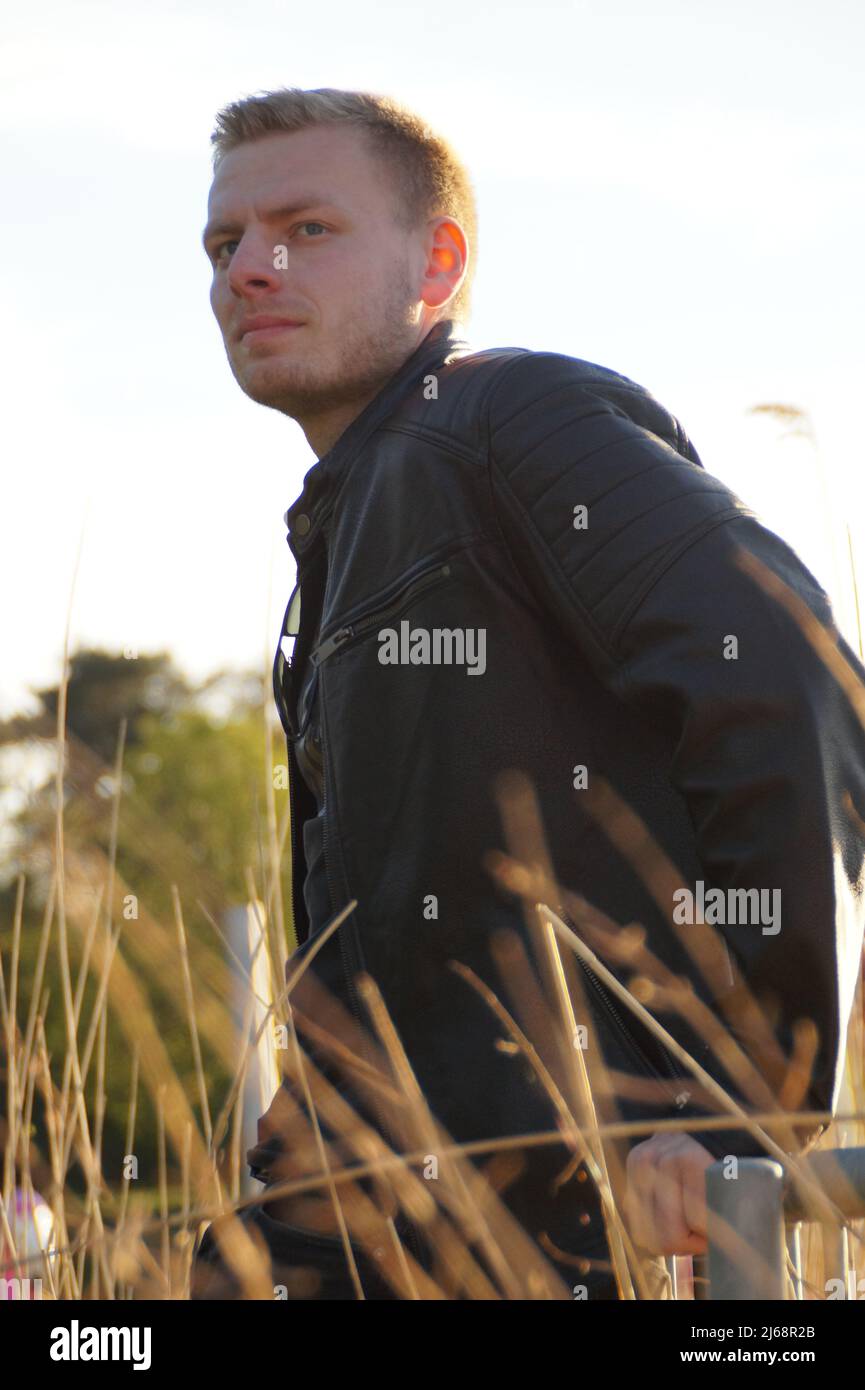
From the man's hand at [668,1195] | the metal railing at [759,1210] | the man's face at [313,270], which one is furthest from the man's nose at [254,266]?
the metal railing at [759,1210]

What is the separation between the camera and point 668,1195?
0.99 m

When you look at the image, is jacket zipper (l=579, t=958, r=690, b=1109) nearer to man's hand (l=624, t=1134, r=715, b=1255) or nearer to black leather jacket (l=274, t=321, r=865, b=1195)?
black leather jacket (l=274, t=321, r=865, b=1195)

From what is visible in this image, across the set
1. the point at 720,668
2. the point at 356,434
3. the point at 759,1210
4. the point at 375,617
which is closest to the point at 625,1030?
the point at 720,668

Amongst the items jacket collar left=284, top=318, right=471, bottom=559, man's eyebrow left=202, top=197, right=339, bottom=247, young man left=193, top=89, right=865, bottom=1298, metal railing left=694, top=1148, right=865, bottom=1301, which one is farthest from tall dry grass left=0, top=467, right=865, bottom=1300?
man's eyebrow left=202, top=197, right=339, bottom=247

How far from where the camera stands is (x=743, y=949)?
1095 millimetres

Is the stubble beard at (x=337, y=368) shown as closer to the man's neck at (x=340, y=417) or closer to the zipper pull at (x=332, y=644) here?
the man's neck at (x=340, y=417)

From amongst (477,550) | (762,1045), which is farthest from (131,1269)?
(477,550)

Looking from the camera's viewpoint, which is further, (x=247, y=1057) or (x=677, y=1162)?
(x=247, y=1057)

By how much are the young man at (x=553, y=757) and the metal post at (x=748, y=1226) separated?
30 centimetres

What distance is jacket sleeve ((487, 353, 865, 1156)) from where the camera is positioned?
3.55ft

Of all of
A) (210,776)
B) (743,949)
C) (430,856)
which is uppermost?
(210,776)

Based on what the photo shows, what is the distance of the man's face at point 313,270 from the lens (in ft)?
5.43
